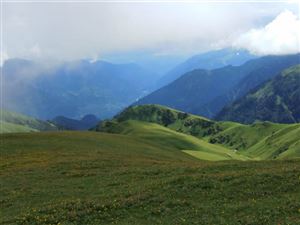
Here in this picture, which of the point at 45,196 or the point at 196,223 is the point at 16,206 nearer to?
the point at 45,196

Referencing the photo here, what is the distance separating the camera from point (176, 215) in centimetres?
3550

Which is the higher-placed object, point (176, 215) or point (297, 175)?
point (297, 175)

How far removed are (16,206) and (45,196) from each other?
409cm

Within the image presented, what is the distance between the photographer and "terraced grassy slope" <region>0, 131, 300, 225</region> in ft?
114

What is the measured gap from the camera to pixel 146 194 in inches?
1635

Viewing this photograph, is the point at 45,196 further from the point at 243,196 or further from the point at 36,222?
the point at 243,196

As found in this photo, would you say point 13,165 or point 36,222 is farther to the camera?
point 13,165

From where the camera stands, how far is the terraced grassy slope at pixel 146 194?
114 ft

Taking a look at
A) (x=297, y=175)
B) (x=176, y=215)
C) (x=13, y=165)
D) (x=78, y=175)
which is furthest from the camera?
(x=13, y=165)

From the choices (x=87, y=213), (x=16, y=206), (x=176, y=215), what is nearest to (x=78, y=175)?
(x=16, y=206)

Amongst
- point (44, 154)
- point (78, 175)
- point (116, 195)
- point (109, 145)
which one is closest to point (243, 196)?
point (116, 195)

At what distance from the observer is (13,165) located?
69.0 m

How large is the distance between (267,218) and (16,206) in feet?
81.6

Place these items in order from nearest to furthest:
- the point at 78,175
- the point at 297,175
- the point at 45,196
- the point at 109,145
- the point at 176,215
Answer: the point at 176,215 → the point at 297,175 → the point at 45,196 → the point at 78,175 → the point at 109,145
